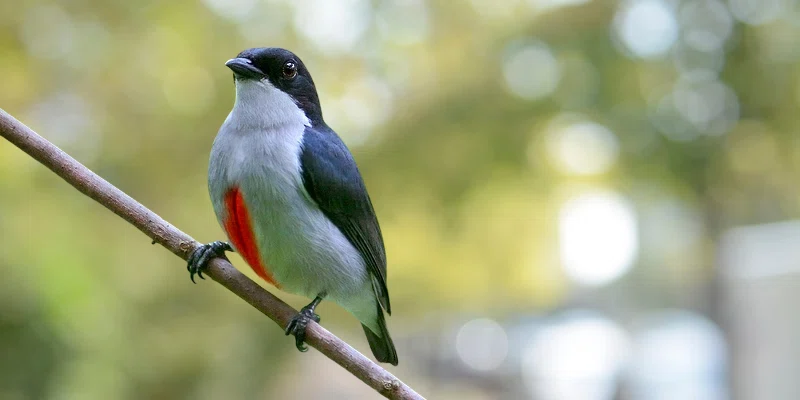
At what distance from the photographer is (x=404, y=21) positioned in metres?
4.14

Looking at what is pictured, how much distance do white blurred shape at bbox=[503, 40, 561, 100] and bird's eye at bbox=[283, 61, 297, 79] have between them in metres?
2.61

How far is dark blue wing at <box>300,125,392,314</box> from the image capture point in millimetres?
1853

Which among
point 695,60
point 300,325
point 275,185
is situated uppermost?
point 695,60

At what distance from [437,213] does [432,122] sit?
504 millimetres

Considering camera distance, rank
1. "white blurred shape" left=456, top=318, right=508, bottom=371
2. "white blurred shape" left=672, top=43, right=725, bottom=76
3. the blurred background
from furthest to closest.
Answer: "white blurred shape" left=456, top=318, right=508, bottom=371
"white blurred shape" left=672, top=43, right=725, bottom=76
the blurred background

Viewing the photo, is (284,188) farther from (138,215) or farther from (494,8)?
(494,8)

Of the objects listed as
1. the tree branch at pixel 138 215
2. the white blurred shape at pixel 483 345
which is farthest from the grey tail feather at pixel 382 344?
the white blurred shape at pixel 483 345

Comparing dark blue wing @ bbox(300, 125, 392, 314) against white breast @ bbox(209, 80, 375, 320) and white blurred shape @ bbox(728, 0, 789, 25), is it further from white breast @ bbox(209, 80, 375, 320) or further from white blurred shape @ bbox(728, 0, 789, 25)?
white blurred shape @ bbox(728, 0, 789, 25)

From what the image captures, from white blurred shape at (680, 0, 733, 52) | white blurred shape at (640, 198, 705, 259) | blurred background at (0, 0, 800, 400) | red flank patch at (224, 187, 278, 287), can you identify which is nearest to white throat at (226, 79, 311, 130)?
red flank patch at (224, 187, 278, 287)

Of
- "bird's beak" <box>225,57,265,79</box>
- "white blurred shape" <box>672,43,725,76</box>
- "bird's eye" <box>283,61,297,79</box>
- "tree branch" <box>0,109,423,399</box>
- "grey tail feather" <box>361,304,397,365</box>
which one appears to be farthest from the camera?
"white blurred shape" <box>672,43,725,76</box>

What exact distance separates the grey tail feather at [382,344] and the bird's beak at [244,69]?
73cm

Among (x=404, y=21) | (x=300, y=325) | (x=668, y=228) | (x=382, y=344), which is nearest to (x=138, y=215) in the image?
(x=300, y=325)

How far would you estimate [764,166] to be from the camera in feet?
15.9

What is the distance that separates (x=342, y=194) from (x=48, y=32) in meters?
2.34
